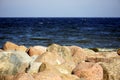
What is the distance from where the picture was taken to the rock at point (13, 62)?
770 cm

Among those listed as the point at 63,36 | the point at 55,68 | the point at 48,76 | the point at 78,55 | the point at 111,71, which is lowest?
the point at 63,36

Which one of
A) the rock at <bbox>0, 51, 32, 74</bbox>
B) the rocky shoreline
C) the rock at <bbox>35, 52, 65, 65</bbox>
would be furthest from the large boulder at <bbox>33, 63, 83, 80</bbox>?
the rock at <bbox>0, 51, 32, 74</bbox>

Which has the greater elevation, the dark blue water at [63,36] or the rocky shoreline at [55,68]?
the rocky shoreline at [55,68]

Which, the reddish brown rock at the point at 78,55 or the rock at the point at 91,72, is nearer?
the rock at the point at 91,72

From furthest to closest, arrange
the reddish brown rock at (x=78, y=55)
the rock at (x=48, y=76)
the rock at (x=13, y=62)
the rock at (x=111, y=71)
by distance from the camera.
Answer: the reddish brown rock at (x=78, y=55)
the rock at (x=13, y=62)
the rock at (x=111, y=71)
the rock at (x=48, y=76)

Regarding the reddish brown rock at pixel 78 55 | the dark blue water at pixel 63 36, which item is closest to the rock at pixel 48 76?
the reddish brown rock at pixel 78 55

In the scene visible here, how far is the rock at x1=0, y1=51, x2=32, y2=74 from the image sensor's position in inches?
303

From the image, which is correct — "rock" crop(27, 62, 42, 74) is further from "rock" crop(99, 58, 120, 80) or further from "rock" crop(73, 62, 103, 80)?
"rock" crop(99, 58, 120, 80)

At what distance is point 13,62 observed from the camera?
7.84 m

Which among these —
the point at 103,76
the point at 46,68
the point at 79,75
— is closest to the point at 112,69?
the point at 103,76

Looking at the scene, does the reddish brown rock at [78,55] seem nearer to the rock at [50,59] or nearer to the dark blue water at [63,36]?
the rock at [50,59]

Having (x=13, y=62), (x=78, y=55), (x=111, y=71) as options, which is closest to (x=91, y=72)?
(x=111, y=71)

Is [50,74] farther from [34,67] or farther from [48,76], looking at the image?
[34,67]

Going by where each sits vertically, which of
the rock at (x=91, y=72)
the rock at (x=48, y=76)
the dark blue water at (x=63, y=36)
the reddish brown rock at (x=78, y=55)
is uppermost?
the rock at (x=48, y=76)
